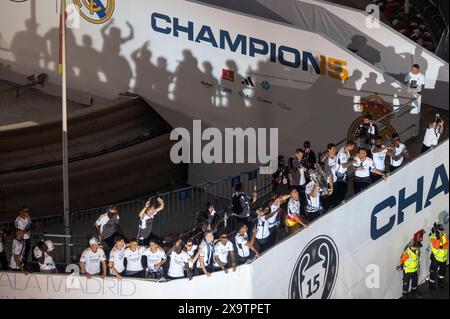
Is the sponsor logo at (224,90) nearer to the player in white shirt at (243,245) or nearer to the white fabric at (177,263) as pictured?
the player in white shirt at (243,245)

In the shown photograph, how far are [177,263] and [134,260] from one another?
2.07ft

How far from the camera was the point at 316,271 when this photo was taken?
81.7ft

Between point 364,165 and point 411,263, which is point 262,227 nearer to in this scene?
point 364,165

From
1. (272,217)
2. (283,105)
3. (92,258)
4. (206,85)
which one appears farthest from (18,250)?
(283,105)

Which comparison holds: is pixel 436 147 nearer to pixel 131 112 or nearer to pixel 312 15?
pixel 312 15

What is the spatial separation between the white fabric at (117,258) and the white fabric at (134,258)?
73 millimetres

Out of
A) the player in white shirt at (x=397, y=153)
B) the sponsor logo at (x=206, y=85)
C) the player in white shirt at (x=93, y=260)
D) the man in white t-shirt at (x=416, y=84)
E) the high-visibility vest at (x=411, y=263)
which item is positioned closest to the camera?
the player in white shirt at (x=93, y=260)

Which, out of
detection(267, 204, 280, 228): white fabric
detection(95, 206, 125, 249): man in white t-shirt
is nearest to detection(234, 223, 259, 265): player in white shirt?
detection(267, 204, 280, 228): white fabric

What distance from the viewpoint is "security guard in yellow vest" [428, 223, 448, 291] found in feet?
86.0

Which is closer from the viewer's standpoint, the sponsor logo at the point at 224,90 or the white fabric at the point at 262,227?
the white fabric at the point at 262,227

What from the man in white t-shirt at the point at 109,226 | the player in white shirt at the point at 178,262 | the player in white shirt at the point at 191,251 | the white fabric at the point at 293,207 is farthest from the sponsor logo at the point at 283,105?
the player in white shirt at the point at 178,262

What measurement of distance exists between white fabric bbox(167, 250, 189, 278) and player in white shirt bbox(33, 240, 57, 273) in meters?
1.73

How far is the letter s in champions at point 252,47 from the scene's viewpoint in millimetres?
26828

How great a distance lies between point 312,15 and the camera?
27750mm
